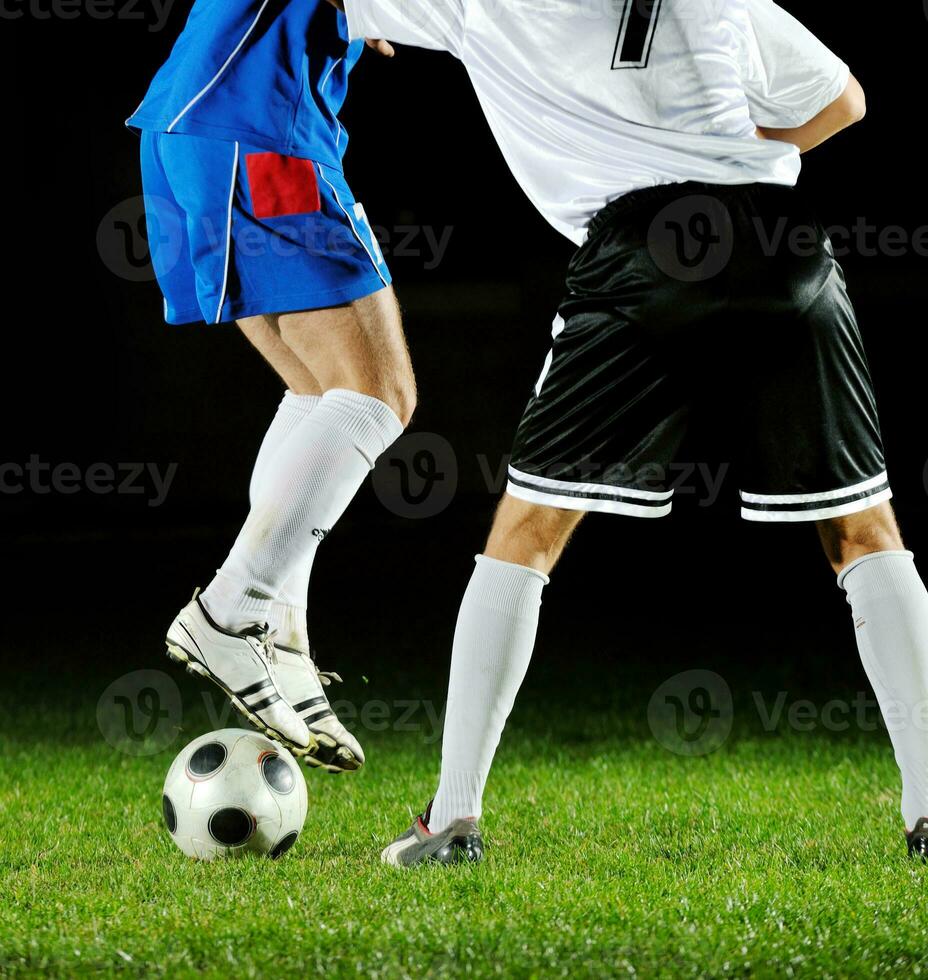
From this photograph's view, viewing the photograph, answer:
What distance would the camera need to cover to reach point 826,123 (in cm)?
279

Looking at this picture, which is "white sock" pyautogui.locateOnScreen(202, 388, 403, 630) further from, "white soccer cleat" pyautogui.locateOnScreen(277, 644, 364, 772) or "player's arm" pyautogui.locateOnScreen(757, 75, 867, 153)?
"player's arm" pyautogui.locateOnScreen(757, 75, 867, 153)

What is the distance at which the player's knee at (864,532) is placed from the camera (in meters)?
2.52

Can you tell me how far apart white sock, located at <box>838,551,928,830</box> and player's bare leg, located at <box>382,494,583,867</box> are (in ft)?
1.85

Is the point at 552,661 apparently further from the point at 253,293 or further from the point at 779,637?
the point at 253,293

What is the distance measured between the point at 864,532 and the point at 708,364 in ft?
1.44

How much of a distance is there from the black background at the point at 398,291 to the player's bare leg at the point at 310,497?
6.48 metres

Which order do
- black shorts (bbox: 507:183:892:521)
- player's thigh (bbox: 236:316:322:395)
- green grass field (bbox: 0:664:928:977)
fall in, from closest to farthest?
green grass field (bbox: 0:664:928:977) < black shorts (bbox: 507:183:892:521) < player's thigh (bbox: 236:316:322:395)

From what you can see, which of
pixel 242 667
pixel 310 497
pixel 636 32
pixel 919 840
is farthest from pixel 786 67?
pixel 242 667

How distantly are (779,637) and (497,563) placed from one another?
382 centimetres

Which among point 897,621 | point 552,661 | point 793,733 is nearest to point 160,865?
point 897,621

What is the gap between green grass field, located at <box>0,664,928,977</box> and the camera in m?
1.94

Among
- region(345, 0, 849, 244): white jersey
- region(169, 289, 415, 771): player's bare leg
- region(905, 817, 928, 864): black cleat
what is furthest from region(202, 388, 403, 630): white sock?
region(905, 817, 928, 864): black cleat

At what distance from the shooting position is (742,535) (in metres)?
9.58

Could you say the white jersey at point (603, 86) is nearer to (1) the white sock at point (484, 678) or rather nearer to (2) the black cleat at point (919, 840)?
(1) the white sock at point (484, 678)
